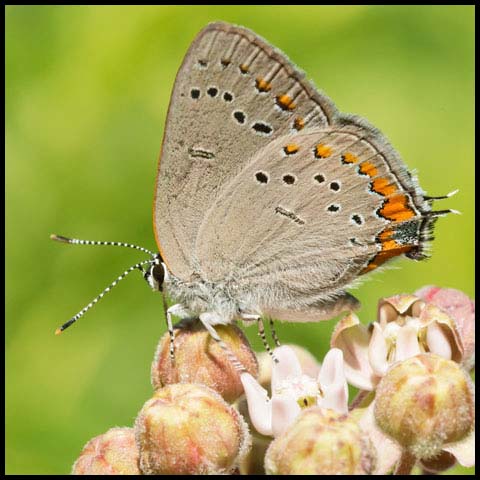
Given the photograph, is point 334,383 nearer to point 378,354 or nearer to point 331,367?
point 331,367

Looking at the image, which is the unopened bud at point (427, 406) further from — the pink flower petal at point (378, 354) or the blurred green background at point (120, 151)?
the blurred green background at point (120, 151)

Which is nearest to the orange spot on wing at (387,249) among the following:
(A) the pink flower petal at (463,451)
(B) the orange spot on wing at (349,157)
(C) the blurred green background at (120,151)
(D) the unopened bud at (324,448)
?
(B) the orange spot on wing at (349,157)

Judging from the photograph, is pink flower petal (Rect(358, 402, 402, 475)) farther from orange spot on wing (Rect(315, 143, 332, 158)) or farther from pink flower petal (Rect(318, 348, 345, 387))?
orange spot on wing (Rect(315, 143, 332, 158))

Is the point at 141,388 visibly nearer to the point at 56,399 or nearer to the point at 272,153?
the point at 56,399

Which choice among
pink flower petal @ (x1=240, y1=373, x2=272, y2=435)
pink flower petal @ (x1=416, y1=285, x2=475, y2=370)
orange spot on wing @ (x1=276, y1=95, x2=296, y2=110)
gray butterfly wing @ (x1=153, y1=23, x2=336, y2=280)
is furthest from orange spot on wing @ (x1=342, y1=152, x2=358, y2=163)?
pink flower petal @ (x1=240, y1=373, x2=272, y2=435)

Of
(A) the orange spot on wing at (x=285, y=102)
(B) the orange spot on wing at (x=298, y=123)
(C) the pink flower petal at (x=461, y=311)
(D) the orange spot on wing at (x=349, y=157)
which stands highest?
(A) the orange spot on wing at (x=285, y=102)
